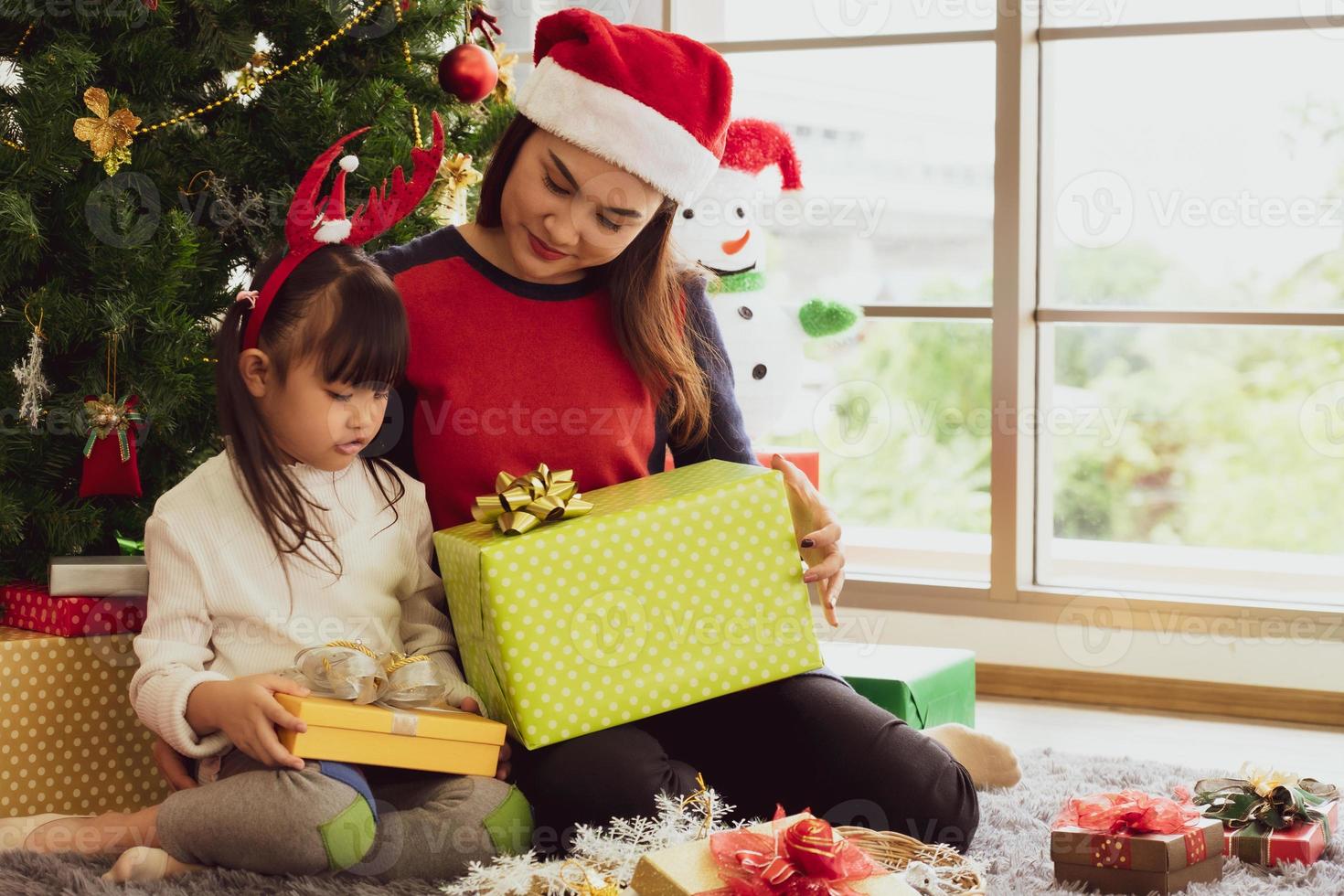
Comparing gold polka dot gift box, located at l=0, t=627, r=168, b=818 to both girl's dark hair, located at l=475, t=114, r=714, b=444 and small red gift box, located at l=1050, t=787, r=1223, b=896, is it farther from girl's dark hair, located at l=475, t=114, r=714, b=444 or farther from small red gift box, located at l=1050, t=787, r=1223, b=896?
small red gift box, located at l=1050, t=787, r=1223, b=896

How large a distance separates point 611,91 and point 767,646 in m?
0.64

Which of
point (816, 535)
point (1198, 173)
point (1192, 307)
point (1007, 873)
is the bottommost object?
point (1007, 873)

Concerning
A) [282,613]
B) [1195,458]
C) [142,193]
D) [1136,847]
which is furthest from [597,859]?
[1195,458]

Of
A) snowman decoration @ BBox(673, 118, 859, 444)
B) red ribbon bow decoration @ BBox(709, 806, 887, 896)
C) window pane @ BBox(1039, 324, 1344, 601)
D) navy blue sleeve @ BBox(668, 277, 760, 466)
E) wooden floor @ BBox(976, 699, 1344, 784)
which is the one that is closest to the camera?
red ribbon bow decoration @ BBox(709, 806, 887, 896)

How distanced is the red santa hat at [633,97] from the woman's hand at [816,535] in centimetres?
37

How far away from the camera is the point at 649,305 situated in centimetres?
170

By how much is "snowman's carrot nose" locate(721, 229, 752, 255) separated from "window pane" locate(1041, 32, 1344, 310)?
58 cm

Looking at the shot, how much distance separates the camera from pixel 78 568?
1663 millimetres

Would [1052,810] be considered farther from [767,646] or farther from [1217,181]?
[1217,181]

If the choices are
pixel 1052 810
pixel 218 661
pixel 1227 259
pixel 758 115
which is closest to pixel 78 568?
pixel 218 661

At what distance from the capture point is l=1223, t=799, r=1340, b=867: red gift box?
1555mm

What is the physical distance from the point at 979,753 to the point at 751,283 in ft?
3.30

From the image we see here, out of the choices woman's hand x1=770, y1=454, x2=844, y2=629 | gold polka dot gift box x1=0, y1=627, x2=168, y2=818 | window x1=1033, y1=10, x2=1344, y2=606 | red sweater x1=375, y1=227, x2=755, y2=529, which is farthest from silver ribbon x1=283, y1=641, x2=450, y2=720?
window x1=1033, y1=10, x2=1344, y2=606

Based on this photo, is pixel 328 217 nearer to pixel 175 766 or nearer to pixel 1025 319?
pixel 175 766
